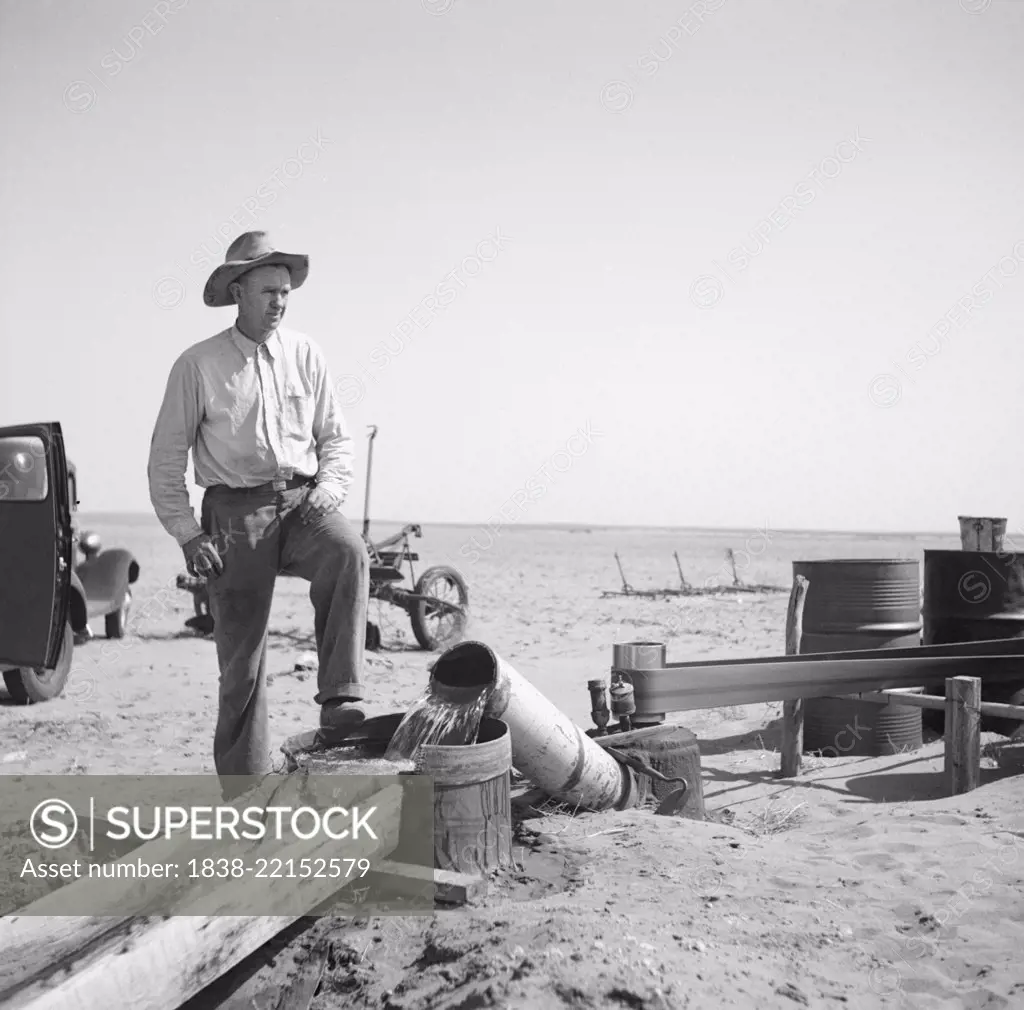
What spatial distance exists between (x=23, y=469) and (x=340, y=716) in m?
3.51

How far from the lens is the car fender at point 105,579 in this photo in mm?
10953

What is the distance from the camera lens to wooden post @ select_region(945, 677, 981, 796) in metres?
5.19

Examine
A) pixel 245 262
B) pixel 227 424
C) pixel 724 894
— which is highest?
pixel 245 262

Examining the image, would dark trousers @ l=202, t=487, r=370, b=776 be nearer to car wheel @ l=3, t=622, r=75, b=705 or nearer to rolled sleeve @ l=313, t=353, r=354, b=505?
rolled sleeve @ l=313, t=353, r=354, b=505

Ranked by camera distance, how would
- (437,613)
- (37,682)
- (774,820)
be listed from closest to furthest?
(774,820) < (37,682) < (437,613)

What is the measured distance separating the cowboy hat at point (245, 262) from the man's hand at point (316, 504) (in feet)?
3.18

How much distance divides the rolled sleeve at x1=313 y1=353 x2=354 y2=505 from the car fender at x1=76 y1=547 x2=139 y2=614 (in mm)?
7434

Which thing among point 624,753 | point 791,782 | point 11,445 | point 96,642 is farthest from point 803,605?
point 96,642

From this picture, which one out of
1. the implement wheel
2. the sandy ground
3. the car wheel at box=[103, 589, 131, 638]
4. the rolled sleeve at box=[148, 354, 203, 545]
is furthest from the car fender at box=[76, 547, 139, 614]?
the rolled sleeve at box=[148, 354, 203, 545]

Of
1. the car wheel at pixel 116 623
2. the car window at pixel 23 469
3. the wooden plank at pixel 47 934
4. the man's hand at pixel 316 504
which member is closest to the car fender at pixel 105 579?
the car wheel at pixel 116 623

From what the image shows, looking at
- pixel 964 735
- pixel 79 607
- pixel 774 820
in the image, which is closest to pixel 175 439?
pixel 774 820

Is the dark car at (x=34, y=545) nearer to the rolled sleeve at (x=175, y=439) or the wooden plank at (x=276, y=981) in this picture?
the rolled sleeve at (x=175, y=439)

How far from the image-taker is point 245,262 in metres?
4.11

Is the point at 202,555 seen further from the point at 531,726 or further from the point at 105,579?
the point at 105,579
